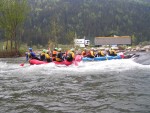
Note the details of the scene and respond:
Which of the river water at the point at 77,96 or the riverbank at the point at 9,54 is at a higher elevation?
the riverbank at the point at 9,54

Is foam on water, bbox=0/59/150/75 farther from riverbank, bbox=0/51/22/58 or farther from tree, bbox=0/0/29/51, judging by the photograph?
tree, bbox=0/0/29/51

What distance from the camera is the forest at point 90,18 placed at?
426 ft

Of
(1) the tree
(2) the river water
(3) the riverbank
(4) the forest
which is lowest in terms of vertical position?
(2) the river water

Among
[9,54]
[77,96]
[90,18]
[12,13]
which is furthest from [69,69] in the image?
[90,18]

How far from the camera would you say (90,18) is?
137875 millimetres

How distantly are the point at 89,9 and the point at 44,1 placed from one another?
89.6 feet

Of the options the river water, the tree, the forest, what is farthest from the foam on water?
the forest

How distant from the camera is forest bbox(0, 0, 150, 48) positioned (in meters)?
130

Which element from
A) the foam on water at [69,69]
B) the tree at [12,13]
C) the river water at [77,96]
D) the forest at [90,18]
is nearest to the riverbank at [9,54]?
the tree at [12,13]

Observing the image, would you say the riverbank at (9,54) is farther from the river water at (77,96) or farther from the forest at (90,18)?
the forest at (90,18)

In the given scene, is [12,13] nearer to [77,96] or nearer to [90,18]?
[77,96]

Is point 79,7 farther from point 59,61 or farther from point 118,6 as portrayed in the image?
Answer: point 59,61

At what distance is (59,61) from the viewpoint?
2295 centimetres

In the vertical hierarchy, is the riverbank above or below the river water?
above
